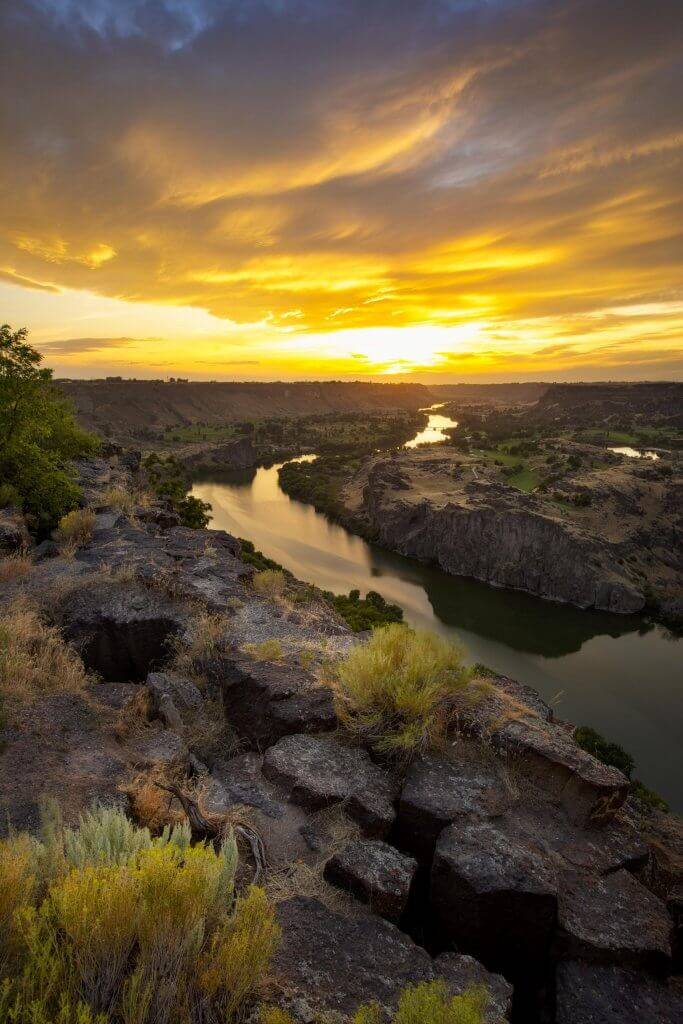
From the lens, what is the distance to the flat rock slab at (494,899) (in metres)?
4.50

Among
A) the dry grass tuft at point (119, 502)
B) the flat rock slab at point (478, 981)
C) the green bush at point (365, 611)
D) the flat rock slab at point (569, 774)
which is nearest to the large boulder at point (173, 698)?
the flat rock slab at point (478, 981)

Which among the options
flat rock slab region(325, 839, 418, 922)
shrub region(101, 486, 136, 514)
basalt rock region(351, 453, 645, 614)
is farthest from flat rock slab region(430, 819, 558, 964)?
basalt rock region(351, 453, 645, 614)

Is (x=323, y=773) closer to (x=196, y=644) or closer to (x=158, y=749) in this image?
(x=158, y=749)

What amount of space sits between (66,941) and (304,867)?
245 cm

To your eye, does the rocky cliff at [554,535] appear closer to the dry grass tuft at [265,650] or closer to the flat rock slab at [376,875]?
the dry grass tuft at [265,650]

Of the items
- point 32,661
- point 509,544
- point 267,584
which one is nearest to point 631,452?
point 509,544

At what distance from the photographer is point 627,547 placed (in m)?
40.8

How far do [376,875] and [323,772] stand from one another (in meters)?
1.37

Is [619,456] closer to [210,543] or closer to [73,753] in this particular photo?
[210,543]

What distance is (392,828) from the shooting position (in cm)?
519

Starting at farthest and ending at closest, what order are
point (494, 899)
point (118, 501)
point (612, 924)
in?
point (118, 501) → point (612, 924) → point (494, 899)

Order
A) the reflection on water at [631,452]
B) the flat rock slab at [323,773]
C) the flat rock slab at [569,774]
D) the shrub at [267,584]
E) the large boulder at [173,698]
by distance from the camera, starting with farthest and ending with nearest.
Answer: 1. the reflection on water at [631,452]
2. the shrub at [267,584]
3. the large boulder at [173,698]
4. the flat rock slab at [569,774]
5. the flat rock slab at [323,773]

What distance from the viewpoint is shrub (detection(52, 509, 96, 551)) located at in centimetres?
1273

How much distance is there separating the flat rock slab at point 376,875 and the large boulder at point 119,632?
191 inches
